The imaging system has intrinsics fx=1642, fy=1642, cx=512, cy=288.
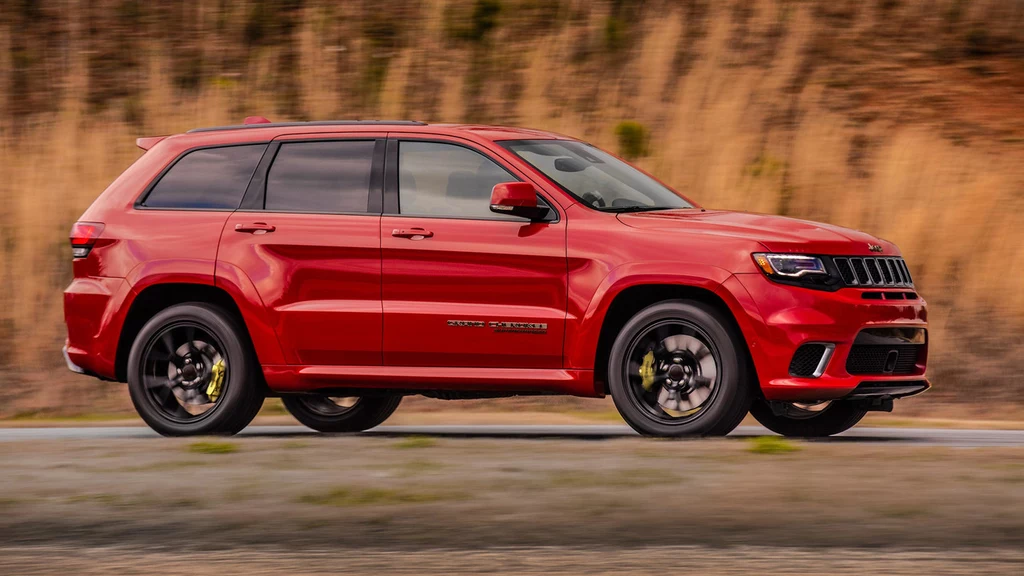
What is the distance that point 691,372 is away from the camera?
29.2 ft

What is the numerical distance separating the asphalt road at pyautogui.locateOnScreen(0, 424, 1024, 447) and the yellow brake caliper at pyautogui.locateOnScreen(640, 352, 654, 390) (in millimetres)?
1085

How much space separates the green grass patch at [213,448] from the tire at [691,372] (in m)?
2.04

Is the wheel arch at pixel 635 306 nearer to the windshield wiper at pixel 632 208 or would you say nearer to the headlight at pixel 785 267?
the headlight at pixel 785 267

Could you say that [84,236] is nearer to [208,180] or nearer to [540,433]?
[208,180]

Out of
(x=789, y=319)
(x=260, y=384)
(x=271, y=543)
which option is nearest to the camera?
(x=271, y=543)

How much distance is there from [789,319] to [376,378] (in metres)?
2.41

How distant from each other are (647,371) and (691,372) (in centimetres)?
24

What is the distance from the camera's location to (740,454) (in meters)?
8.03

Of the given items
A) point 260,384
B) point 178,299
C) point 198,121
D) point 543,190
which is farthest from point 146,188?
point 198,121

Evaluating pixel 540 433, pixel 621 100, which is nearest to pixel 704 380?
pixel 540 433

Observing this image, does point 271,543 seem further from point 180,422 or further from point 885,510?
point 180,422

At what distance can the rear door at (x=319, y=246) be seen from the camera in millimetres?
9430

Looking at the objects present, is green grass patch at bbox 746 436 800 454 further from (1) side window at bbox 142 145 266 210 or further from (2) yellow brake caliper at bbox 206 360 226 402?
(1) side window at bbox 142 145 266 210

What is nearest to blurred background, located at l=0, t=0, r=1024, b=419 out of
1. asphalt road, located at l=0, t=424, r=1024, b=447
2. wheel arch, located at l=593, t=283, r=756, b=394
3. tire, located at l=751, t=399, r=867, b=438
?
asphalt road, located at l=0, t=424, r=1024, b=447
